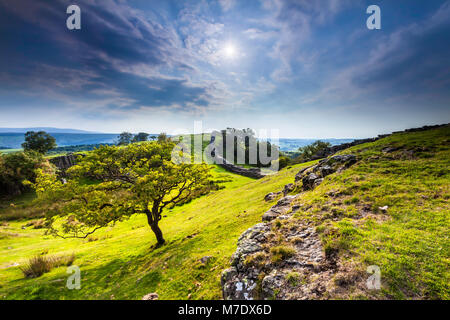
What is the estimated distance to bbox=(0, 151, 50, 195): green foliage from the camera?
44.3m

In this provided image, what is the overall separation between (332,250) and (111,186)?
17.2 m

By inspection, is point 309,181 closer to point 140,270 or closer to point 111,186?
point 140,270

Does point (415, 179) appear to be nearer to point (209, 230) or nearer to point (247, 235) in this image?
point (247, 235)

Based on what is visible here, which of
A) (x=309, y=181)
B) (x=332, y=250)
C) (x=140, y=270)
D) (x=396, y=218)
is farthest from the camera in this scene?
(x=309, y=181)

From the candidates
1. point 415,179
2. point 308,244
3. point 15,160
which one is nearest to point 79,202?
point 308,244

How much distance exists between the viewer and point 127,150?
16438mm

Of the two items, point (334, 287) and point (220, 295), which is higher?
point (334, 287)

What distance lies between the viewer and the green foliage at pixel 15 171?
44259 mm

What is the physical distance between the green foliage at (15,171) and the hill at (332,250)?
44335mm

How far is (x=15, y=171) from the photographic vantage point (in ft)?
151

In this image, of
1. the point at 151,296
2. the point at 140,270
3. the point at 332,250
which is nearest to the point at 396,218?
the point at 332,250

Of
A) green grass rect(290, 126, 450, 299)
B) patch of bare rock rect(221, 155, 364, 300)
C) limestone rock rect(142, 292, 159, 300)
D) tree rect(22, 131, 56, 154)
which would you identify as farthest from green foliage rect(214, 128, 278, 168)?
tree rect(22, 131, 56, 154)

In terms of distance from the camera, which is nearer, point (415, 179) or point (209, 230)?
point (415, 179)
